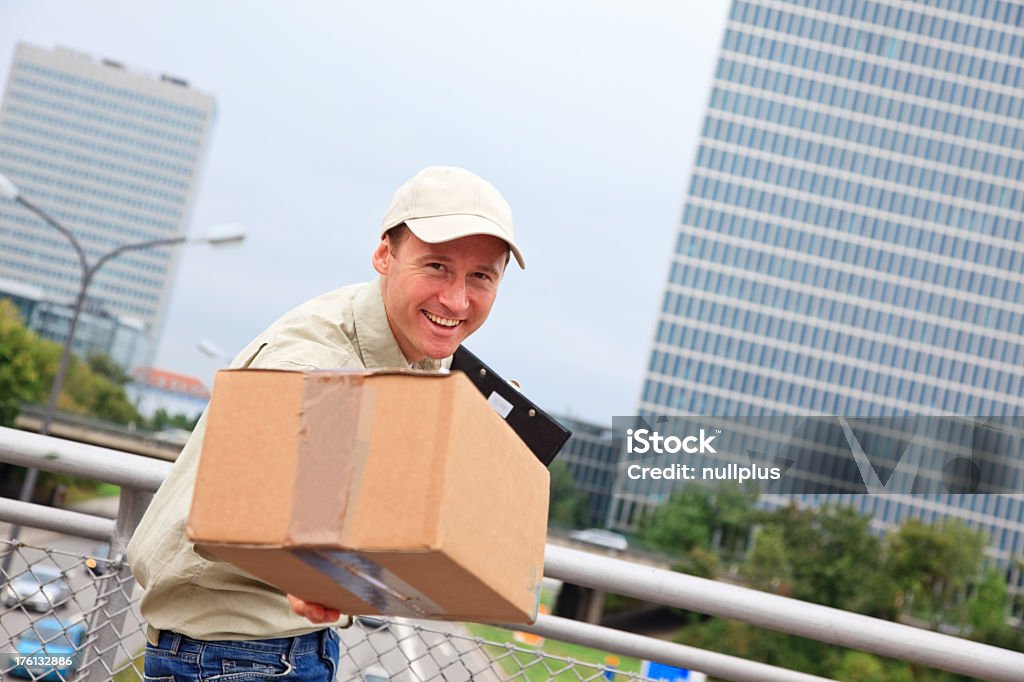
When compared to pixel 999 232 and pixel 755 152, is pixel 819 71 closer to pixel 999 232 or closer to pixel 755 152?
pixel 755 152

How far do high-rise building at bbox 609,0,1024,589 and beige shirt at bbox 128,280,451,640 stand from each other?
8241 centimetres

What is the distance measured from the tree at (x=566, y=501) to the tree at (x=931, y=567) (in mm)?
26483

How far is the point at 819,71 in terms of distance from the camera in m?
92.8

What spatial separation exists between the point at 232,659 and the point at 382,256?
0.76 meters

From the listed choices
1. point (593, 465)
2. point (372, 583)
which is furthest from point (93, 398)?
point (372, 583)

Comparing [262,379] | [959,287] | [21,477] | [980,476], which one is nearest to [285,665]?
[262,379]

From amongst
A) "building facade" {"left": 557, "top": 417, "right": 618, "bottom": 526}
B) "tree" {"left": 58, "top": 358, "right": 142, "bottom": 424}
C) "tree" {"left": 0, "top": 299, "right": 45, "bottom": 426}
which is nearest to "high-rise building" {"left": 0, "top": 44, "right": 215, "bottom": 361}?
"tree" {"left": 58, "top": 358, "right": 142, "bottom": 424}

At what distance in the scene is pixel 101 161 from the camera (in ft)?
503

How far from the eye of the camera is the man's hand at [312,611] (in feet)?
5.64

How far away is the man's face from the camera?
1.95 meters

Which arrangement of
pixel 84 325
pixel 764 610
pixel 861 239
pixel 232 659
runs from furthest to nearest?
pixel 84 325 < pixel 861 239 < pixel 764 610 < pixel 232 659

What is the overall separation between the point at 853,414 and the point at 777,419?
618cm

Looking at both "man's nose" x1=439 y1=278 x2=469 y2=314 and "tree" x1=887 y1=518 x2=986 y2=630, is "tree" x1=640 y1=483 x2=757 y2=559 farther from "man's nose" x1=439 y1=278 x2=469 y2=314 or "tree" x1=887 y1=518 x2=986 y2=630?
"man's nose" x1=439 y1=278 x2=469 y2=314

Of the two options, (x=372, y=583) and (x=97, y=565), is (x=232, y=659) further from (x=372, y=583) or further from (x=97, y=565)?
(x=97, y=565)
